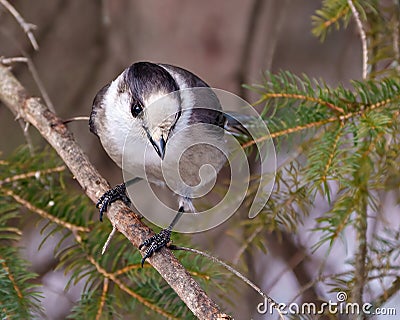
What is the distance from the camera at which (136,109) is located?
115cm

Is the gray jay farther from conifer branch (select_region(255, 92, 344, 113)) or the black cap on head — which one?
conifer branch (select_region(255, 92, 344, 113))

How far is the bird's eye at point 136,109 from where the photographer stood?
3.76 feet

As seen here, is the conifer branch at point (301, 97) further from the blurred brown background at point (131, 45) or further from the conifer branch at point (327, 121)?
the blurred brown background at point (131, 45)

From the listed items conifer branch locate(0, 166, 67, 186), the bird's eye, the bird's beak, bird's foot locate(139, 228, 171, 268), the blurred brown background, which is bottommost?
bird's foot locate(139, 228, 171, 268)

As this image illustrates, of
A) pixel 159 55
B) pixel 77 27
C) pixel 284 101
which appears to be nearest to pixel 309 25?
pixel 159 55

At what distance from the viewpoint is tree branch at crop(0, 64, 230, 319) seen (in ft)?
2.56

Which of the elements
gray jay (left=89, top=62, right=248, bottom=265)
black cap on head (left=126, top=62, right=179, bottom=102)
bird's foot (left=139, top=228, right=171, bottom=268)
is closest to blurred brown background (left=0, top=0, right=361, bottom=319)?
gray jay (left=89, top=62, right=248, bottom=265)

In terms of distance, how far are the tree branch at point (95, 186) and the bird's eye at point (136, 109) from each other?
127 mm

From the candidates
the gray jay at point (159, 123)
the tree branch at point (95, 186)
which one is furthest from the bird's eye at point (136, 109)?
the tree branch at point (95, 186)

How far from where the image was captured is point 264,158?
1110 mm

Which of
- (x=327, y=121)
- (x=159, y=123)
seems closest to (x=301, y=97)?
Answer: (x=327, y=121)

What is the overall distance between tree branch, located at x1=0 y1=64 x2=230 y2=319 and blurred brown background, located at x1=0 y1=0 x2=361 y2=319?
52cm

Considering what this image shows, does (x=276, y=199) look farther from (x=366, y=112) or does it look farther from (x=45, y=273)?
(x=45, y=273)

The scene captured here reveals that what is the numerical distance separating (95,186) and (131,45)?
2.91 ft
